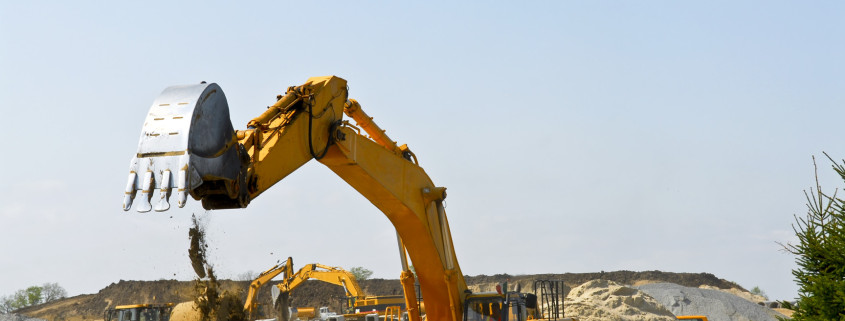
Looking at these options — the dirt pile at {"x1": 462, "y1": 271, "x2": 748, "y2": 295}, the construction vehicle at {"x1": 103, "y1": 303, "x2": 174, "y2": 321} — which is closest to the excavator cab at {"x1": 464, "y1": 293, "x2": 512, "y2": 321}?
the construction vehicle at {"x1": 103, "y1": 303, "x2": 174, "y2": 321}

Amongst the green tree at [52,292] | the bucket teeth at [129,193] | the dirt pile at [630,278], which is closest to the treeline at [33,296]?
the green tree at [52,292]

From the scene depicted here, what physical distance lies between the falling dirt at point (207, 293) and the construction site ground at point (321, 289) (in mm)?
49460

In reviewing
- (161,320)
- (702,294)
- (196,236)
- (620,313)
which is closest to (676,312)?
(702,294)

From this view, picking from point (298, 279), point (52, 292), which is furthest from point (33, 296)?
A: point (298, 279)

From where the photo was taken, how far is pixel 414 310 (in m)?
14.4

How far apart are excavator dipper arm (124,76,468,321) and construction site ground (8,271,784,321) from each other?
172ft

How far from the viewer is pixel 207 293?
50.8ft

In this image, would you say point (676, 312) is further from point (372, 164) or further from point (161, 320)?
point (372, 164)

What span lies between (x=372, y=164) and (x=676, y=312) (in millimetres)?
30584

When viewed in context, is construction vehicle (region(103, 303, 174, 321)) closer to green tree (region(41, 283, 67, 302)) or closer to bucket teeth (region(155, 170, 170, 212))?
bucket teeth (region(155, 170, 170, 212))

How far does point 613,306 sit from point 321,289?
4757 centimetres

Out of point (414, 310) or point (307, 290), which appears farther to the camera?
point (307, 290)

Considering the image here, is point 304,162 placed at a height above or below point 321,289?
below

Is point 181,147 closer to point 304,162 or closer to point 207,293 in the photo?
point 304,162
